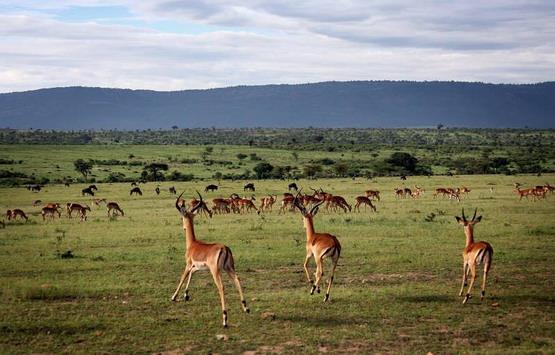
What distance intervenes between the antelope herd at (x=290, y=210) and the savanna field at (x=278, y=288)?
2.14 ft

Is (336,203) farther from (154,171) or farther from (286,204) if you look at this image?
(154,171)

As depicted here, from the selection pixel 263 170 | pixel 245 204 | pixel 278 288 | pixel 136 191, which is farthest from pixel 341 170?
pixel 278 288

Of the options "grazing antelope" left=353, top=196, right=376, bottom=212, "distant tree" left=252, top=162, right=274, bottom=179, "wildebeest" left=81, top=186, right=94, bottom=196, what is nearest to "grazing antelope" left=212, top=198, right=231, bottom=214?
"grazing antelope" left=353, top=196, right=376, bottom=212

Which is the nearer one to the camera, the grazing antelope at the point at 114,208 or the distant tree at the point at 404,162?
the grazing antelope at the point at 114,208

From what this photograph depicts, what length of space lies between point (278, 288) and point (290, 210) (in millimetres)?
20765

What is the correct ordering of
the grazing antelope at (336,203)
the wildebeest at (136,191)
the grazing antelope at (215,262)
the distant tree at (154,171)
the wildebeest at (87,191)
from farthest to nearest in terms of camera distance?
the distant tree at (154,171) → the wildebeest at (136,191) → the wildebeest at (87,191) → the grazing antelope at (336,203) → the grazing antelope at (215,262)

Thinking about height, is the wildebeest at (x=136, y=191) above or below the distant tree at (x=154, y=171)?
below

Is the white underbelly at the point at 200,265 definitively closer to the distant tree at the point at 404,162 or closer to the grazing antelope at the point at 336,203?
the grazing antelope at the point at 336,203

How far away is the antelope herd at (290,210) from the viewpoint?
13.3m

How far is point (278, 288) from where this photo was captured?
1627cm

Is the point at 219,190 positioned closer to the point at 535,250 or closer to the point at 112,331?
the point at 535,250

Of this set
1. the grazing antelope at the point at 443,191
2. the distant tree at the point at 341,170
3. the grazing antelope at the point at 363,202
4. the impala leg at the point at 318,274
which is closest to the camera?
the impala leg at the point at 318,274

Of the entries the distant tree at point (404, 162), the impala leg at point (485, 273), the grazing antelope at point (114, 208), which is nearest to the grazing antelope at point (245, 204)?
the grazing antelope at point (114, 208)

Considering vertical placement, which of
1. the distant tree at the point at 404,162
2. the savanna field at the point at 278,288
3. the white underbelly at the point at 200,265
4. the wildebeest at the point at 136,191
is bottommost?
the wildebeest at the point at 136,191
